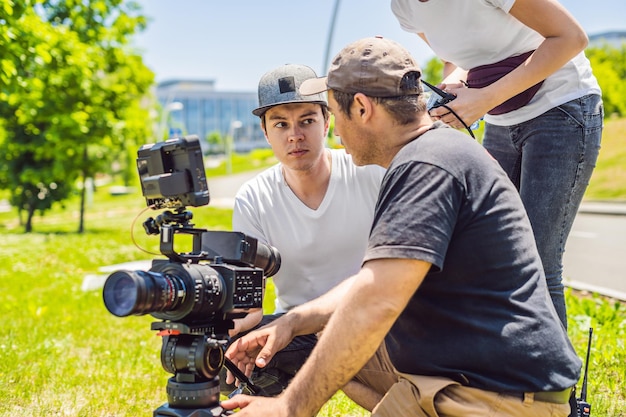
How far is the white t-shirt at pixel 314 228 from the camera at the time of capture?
12.3ft

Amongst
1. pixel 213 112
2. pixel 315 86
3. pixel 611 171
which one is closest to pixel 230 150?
pixel 611 171

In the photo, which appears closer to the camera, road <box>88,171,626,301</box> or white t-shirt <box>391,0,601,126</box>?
white t-shirt <box>391,0,601,126</box>

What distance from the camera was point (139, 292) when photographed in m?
2.15

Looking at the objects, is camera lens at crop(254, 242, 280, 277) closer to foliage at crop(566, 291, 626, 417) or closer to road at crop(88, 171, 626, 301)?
foliage at crop(566, 291, 626, 417)

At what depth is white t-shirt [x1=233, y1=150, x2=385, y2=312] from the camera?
375 cm

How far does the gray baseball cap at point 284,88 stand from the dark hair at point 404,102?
1365mm

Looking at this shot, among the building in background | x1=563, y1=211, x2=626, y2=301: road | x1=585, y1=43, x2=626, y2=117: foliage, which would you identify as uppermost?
the building in background

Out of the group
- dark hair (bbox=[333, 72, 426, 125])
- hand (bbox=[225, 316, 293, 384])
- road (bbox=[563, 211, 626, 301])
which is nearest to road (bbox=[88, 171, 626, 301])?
road (bbox=[563, 211, 626, 301])

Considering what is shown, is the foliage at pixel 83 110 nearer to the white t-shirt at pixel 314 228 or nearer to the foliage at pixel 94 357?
the foliage at pixel 94 357

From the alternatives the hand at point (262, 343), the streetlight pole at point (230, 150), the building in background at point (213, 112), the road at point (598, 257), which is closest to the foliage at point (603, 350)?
the road at point (598, 257)

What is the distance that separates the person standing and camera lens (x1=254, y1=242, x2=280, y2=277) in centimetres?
88

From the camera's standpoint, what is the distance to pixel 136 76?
22.9 metres

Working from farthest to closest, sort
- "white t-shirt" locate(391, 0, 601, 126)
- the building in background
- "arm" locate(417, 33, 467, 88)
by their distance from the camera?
the building in background < "arm" locate(417, 33, 467, 88) < "white t-shirt" locate(391, 0, 601, 126)

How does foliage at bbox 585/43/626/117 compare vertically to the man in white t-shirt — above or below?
above
